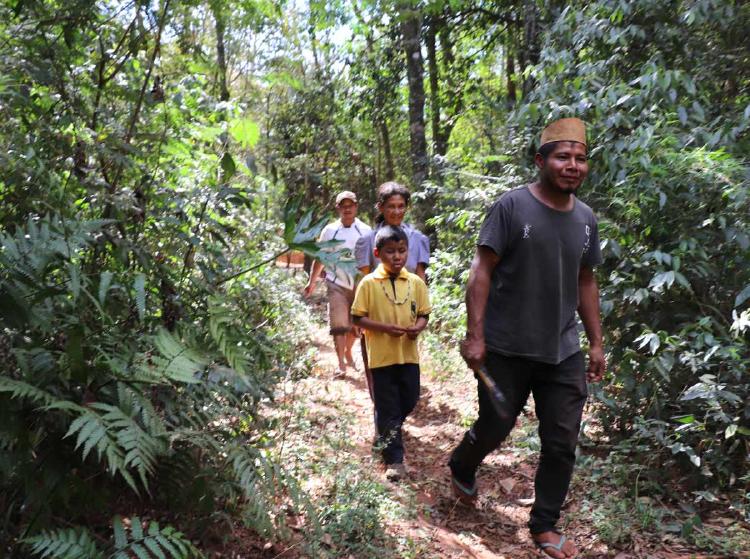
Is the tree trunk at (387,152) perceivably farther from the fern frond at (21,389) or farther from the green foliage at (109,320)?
the fern frond at (21,389)

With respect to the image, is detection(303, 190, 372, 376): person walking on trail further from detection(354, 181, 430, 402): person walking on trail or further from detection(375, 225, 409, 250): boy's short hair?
detection(375, 225, 409, 250): boy's short hair

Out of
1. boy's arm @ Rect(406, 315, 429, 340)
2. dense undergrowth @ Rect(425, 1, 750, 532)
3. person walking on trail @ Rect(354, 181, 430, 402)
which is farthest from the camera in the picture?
person walking on trail @ Rect(354, 181, 430, 402)

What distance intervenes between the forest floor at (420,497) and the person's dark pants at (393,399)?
17 centimetres

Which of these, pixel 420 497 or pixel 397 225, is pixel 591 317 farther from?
pixel 397 225

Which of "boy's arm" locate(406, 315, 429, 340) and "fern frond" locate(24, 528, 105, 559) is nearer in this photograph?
"fern frond" locate(24, 528, 105, 559)

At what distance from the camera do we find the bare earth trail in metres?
4.03

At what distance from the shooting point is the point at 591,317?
4.18m

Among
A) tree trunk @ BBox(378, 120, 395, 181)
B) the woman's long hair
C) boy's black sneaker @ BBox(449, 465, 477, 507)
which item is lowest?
boy's black sneaker @ BBox(449, 465, 477, 507)

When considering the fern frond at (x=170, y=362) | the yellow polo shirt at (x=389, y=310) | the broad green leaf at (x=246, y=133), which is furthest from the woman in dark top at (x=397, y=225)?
the fern frond at (x=170, y=362)

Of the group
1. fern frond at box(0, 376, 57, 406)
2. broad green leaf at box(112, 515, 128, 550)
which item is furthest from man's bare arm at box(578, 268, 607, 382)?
fern frond at box(0, 376, 57, 406)

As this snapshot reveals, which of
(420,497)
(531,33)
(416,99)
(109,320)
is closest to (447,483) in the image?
(420,497)

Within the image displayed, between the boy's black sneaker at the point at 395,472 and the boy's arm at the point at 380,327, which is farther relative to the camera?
the boy's arm at the point at 380,327

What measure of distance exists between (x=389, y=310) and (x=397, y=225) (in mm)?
1140

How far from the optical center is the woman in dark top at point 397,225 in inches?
239
